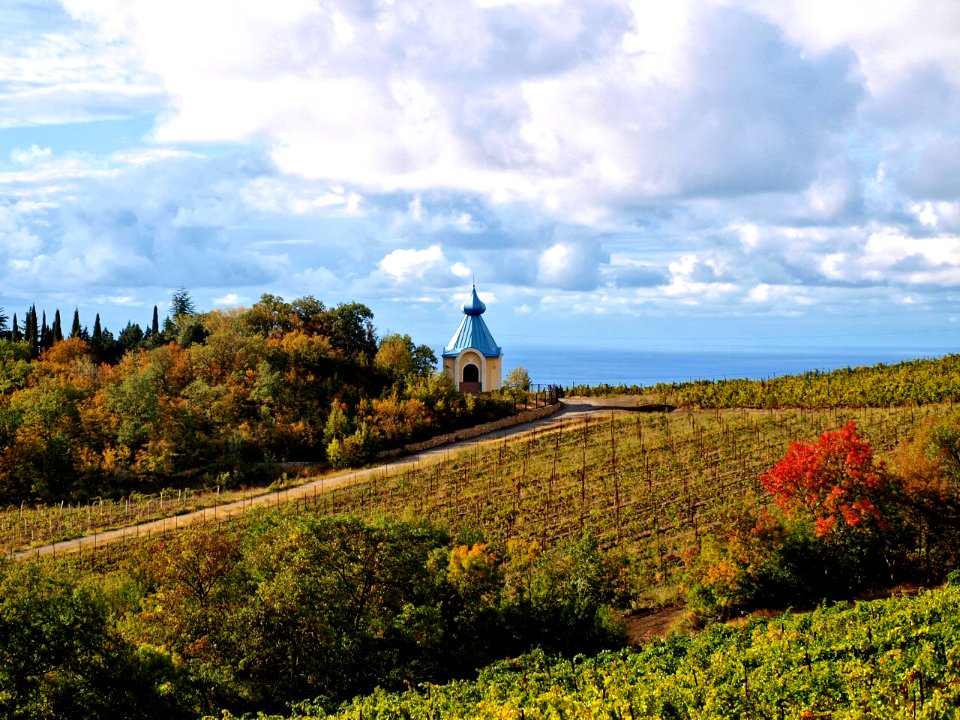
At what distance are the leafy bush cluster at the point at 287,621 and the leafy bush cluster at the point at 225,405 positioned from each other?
934 inches

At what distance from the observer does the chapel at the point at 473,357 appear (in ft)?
181

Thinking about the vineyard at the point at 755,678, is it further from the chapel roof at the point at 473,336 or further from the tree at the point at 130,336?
the tree at the point at 130,336

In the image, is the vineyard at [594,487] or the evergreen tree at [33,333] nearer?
the vineyard at [594,487]

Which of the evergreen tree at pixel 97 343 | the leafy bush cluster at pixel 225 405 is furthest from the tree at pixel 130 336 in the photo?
the leafy bush cluster at pixel 225 405

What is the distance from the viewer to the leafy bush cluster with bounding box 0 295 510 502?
1695 inches

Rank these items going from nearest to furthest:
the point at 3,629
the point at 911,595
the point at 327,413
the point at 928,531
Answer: the point at 3,629 → the point at 911,595 → the point at 928,531 → the point at 327,413

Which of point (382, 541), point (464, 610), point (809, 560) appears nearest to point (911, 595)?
point (809, 560)

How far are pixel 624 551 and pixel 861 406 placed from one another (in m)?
23.0

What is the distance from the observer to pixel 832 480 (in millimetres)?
23031

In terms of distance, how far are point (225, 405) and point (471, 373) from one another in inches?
602

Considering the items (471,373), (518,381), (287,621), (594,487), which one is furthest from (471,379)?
(287,621)

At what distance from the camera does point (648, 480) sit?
116ft

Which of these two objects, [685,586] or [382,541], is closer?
[382,541]

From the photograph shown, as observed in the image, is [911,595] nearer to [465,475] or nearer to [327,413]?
[465,475]
